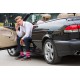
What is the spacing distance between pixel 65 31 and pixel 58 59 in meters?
0.75

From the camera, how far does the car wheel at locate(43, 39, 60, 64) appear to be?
7.51 m

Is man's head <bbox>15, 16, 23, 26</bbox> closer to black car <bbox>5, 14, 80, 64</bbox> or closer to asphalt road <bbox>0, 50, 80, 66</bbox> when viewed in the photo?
black car <bbox>5, 14, 80, 64</bbox>

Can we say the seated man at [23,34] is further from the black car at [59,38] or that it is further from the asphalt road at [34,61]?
the black car at [59,38]

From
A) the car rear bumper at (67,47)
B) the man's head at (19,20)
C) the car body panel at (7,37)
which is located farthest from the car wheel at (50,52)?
the car body panel at (7,37)

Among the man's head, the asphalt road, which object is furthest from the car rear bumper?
the man's head

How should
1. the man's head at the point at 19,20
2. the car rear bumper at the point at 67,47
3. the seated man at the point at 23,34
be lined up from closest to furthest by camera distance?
the car rear bumper at the point at 67,47 → the seated man at the point at 23,34 → the man's head at the point at 19,20

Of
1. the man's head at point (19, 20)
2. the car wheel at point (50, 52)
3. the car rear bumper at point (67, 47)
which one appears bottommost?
the car wheel at point (50, 52)

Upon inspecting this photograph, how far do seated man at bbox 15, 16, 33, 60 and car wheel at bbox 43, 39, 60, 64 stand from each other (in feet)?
2.79

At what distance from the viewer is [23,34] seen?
29.7 ft

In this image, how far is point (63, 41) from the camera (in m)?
7.24

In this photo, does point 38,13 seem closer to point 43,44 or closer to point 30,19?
point 30,19

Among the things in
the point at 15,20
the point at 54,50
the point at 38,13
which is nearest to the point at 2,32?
the point at 15,20

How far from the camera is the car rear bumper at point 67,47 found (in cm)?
705

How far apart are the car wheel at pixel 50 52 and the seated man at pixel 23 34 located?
851mm
